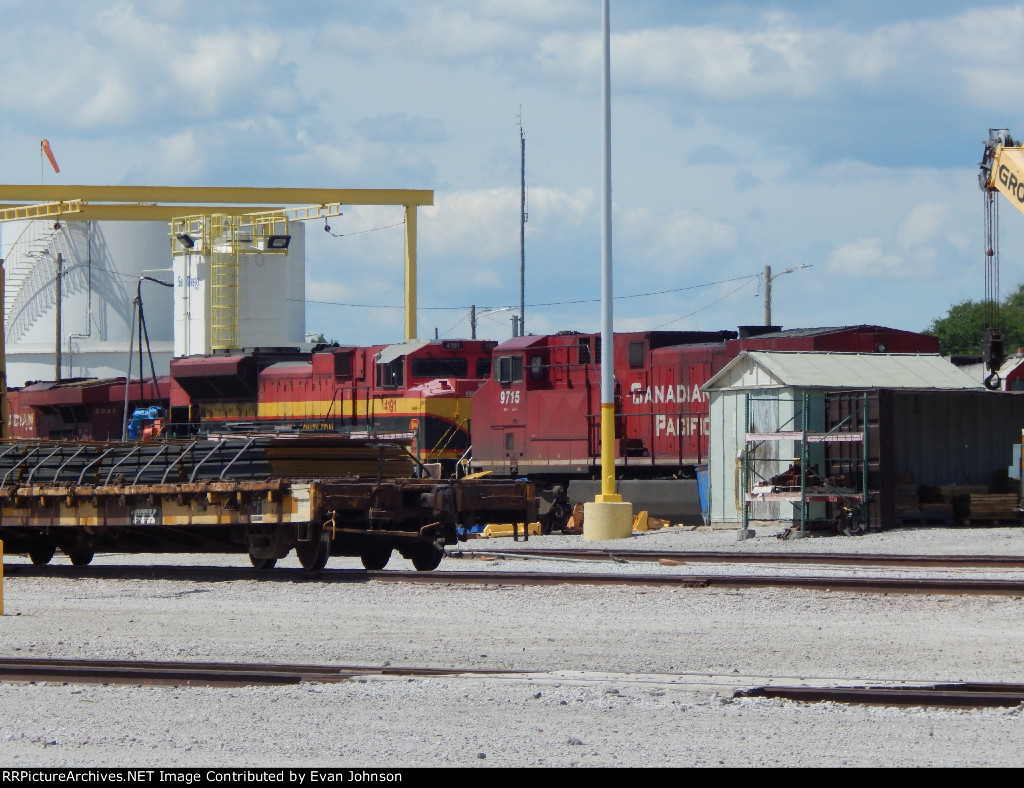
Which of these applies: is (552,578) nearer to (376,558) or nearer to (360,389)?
(376,558)

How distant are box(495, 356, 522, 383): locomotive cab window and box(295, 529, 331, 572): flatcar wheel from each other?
1345cm

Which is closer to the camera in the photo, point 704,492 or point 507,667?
point 507,667

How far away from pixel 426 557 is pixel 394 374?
50.3ft

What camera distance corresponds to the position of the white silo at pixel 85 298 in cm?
6900

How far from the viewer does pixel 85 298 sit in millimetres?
70125

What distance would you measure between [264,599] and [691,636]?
502 cm

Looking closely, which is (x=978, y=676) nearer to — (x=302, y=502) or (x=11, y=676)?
(x=11, y=676)

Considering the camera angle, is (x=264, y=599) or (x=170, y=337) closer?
(x=264, y=599)

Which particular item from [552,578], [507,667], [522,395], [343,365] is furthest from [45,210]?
[507,667]

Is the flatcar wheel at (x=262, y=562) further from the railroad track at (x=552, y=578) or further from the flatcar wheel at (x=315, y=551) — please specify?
the flatcar wheel at (x=315, y=551)

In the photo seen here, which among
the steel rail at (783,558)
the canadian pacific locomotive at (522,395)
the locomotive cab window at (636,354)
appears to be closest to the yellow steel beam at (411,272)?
the canadian pacific locomotive at (522,395)

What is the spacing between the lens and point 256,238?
195ft

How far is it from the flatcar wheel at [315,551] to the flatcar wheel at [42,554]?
4.45 metres
